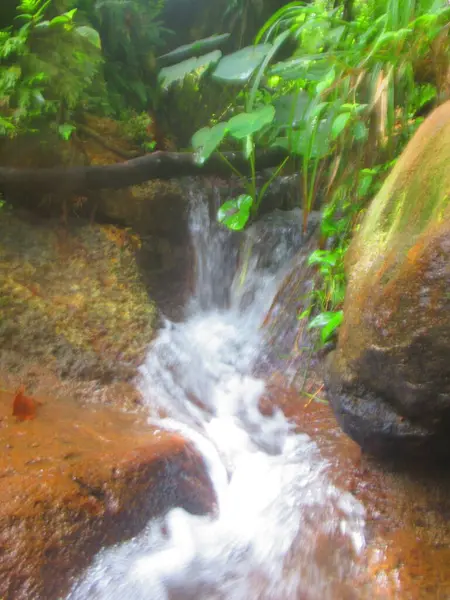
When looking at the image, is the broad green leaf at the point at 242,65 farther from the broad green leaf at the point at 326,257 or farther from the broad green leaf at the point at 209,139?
the broad green leaf at the point at 326,257

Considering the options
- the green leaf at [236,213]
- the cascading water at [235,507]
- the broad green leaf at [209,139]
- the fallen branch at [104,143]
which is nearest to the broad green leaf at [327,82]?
the broad green leaf at [209,139]

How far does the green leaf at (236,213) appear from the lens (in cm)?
370

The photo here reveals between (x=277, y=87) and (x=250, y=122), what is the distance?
1058 mm

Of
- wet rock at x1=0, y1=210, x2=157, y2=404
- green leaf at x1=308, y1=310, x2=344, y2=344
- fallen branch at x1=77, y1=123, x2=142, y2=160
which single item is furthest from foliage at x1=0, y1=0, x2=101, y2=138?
green leaf at x1=308, y1=310, x2=344, y2=344

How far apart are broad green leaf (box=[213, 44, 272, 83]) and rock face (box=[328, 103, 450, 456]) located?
1499 mm

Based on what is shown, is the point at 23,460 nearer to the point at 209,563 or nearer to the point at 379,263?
the point at 209,563

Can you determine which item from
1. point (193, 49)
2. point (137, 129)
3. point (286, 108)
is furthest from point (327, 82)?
point (193, 49)

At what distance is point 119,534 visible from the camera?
1896mm

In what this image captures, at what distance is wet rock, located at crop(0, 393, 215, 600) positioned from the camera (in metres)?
1.67

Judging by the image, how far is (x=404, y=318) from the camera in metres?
1.84

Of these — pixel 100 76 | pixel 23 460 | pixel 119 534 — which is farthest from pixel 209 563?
pixel 100 76

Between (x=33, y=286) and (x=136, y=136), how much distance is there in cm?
183

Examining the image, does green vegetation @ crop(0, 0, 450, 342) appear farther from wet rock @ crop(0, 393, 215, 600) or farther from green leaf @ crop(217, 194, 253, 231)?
wet rock @ crop(0, 393, 215, 600)

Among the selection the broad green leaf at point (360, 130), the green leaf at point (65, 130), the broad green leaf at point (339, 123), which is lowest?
the green leaf at point (65, 130)
